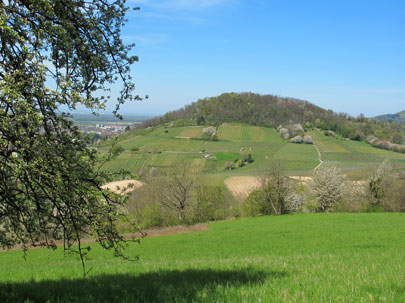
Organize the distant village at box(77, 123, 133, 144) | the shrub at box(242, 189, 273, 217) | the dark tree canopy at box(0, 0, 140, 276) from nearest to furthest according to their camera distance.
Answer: the dark tree canopy at box(0, 0, 140, 276)
the distant village at box(77, 123, 133, 144)
the shrub at box(242, 189, 273, 217)

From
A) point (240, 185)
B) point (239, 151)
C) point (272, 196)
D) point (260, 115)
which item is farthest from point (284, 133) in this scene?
point (272, 196)

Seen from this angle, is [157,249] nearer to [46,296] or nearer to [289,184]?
[46,296]

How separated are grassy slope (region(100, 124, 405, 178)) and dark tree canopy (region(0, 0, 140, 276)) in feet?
298

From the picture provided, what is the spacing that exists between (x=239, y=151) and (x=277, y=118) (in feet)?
159

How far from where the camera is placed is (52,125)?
15.1ft

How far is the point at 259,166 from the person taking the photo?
10675 cm

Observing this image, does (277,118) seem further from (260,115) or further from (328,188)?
(328,188)

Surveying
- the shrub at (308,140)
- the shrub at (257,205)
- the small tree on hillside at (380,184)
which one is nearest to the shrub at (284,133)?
the shrub at (308,140)

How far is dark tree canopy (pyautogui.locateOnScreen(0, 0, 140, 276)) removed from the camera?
3.92 meters

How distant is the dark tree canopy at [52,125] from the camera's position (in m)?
3.92

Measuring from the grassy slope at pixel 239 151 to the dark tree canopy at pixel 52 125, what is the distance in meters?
90.9

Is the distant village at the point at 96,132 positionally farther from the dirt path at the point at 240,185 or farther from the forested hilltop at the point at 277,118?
the forested hilltop at the point at 277,118

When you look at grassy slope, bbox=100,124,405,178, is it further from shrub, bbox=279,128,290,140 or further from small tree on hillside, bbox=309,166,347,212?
small tree on hillside, bbox=309,166,347,212

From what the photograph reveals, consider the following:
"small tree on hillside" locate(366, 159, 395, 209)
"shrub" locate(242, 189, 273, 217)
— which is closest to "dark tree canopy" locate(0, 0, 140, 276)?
"shrub" locate(242, 189, 273, 217)
